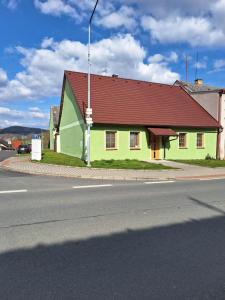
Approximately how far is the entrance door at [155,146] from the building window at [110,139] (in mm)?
3351

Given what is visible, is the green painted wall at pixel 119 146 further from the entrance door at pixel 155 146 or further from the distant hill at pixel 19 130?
the distant hill at pixel 19 130

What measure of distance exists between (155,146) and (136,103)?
3894 mm

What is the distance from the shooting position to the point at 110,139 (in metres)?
23.1

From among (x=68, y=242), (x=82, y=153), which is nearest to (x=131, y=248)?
(x=68, y=242)

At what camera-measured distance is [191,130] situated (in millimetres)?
26641

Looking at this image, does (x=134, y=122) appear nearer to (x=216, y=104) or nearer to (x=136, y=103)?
(x=136, y=103)

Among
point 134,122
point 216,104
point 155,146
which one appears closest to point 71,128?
point 134,122

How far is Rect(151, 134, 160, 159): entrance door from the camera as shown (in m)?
24.7

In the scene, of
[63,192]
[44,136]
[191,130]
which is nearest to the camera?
[63,192]

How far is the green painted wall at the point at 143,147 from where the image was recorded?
73.4ft

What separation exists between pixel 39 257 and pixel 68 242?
765 millimetres

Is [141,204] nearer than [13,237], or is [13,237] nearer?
[13,237]

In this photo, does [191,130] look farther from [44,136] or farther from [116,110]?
[44,136]

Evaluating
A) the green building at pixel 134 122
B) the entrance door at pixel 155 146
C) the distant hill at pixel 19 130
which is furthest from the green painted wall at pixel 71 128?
the distant hill at pixel 19 130
